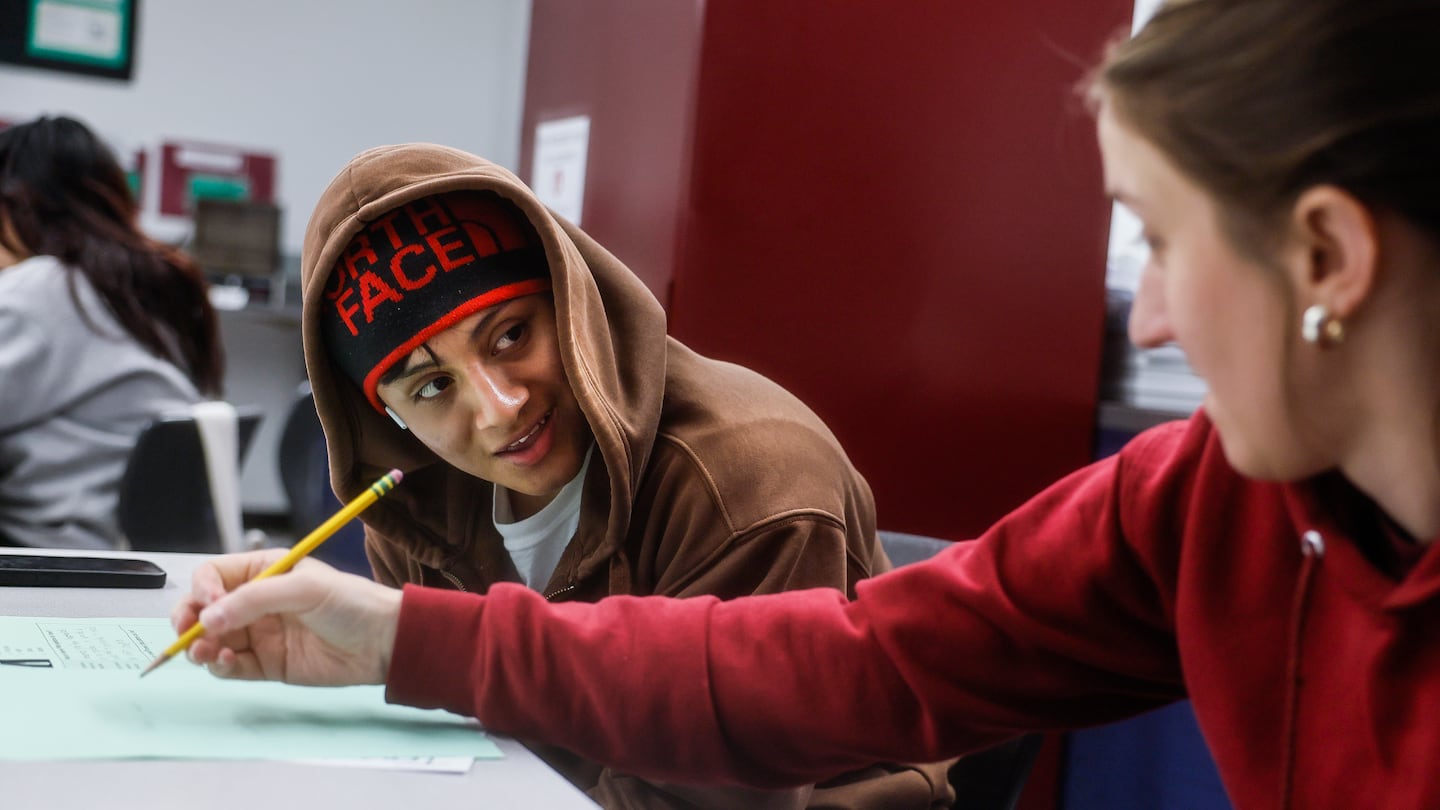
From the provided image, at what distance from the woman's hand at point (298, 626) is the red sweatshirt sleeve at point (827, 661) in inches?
1.0

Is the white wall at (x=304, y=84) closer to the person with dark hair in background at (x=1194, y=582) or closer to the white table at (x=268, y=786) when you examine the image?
Result: the person with dark hair in background at (x=1194, y=582)

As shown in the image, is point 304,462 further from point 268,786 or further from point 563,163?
point 268,786

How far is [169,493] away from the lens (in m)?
2.30

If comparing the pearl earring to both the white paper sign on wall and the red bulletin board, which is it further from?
the red bulletin board

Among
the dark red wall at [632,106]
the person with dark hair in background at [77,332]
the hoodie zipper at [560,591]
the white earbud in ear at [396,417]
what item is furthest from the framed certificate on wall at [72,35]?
the hoodie zipper at [560,591]

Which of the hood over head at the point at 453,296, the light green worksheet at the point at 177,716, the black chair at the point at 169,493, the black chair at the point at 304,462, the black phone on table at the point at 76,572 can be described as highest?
the hood over head at the point at 453,296

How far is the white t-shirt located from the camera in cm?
130

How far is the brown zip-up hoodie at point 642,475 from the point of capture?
1159 millimetres

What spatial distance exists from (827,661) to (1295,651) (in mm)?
300

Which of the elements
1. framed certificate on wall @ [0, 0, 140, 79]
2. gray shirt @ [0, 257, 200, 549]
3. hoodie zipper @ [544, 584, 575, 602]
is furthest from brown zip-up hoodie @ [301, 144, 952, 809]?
framed certificate on wall @ [0, 0, 140, 79]

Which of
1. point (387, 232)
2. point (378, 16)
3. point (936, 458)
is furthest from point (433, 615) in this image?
point (378, 16)

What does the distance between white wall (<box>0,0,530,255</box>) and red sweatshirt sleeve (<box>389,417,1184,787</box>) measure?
15.6ft

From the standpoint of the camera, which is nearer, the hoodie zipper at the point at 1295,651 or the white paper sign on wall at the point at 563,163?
the hoodie zipper at the point at 1295,651

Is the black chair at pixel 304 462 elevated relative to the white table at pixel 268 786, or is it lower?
lower
